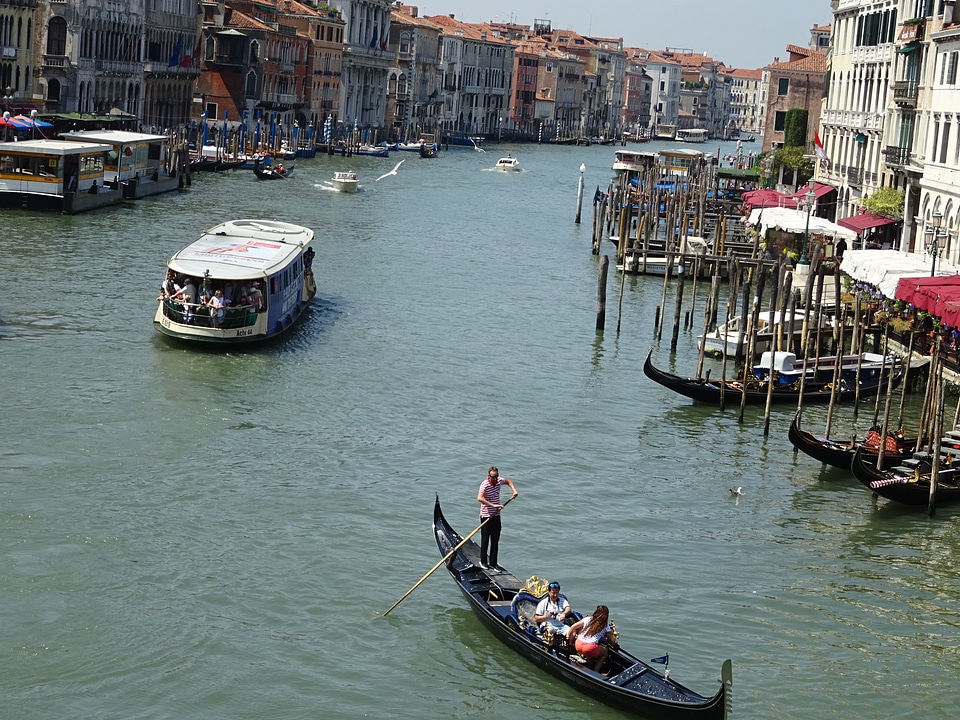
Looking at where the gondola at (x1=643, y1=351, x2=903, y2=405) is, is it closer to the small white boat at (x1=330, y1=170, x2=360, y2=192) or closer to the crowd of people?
the crowd of people

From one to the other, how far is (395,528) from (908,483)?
188 inches

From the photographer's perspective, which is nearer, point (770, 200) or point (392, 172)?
point (770, 200)

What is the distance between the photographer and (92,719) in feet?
32.2

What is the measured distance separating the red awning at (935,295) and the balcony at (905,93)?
372 inches

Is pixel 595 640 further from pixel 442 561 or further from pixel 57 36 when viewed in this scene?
pixel 57 36

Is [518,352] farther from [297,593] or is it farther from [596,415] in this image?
[297,593]

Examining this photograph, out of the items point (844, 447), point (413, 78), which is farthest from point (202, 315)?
point (413, 78)

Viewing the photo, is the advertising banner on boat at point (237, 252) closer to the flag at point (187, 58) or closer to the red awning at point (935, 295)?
the red awning at point (935, 295)

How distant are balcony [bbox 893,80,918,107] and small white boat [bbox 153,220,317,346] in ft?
40.8

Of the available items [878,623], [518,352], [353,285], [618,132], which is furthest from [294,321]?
[618,132]

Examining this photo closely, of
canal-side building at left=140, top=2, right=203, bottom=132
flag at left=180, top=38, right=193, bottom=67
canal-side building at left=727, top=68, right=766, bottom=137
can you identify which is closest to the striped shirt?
canal-side building at left=140, top=2, right=203, bottom=132

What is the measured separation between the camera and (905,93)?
28438 millimetres

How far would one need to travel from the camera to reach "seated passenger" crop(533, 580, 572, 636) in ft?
34.0

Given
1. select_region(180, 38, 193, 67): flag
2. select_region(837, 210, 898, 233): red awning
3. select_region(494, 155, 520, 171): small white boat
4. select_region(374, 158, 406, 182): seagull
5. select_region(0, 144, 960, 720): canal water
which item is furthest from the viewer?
select_region(494, 155, 520, 171): small white boat
